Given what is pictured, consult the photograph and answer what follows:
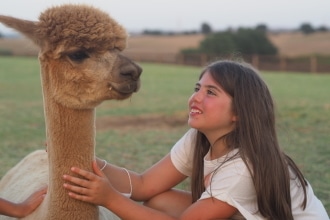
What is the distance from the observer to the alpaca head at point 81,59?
109 inches

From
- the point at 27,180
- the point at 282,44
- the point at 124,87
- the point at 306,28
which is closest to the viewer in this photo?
the point at 124,87

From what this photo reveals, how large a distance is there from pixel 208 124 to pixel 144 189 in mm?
802

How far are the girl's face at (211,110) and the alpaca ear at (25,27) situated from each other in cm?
99

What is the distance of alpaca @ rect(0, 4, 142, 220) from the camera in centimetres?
277

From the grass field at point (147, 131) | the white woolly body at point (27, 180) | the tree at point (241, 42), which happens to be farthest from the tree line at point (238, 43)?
the white woolly body at point (27, 180)

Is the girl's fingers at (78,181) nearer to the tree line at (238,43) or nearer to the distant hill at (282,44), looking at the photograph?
the distant hill at (282,44)

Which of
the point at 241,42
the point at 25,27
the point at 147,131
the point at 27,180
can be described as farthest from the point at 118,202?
the point at 241,42

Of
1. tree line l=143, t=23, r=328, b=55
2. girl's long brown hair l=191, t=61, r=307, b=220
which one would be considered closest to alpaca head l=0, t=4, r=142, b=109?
girl's long brown hair l=191, t=61, r=307, b=220

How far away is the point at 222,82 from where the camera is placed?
323 centimetres

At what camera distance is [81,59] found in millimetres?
2787

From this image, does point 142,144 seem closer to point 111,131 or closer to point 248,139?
point 111,131

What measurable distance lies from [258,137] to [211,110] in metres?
0.32

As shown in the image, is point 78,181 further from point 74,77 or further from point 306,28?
point 306,28

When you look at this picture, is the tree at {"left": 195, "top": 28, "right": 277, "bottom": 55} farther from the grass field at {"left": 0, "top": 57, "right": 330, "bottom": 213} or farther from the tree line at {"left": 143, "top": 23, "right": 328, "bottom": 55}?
the grass field at {"left": 0, "top": 57, "right": 330, "bottom": 213}
